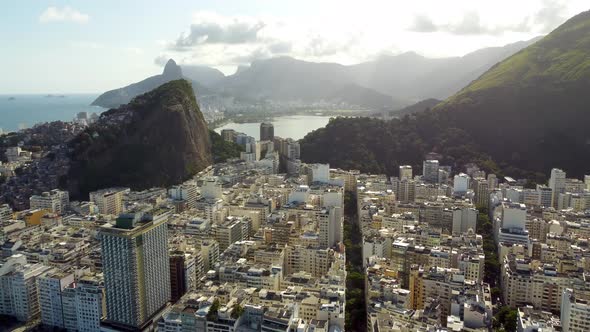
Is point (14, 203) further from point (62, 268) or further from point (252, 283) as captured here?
point (252, 283)

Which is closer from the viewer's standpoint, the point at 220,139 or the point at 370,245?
the point at 370,245

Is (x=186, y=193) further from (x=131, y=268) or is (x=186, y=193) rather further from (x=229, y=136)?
(x=229, y=136)

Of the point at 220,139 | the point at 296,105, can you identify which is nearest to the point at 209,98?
the point at 296,105

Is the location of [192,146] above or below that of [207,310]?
above

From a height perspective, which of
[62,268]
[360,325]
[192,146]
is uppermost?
[192,146]

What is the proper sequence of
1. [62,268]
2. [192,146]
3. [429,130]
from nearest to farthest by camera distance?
[62,268], [192,146], [429,130]

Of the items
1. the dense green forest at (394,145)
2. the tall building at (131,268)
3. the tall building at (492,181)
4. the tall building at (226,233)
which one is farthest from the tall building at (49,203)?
the tall building at (492,181)

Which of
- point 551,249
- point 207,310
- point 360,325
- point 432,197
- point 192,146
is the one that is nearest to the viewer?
point 207,310
